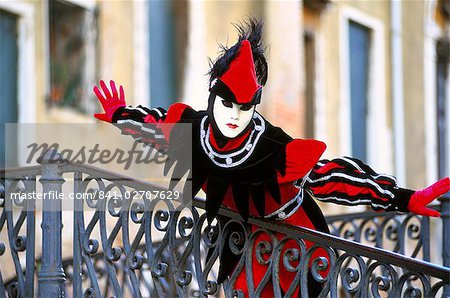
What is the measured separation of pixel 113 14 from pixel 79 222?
441 cm

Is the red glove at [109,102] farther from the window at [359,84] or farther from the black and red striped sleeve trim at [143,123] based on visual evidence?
the window at [359,84]

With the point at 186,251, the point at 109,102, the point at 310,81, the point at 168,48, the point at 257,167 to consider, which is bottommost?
the point at 186,251

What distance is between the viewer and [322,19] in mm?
13664

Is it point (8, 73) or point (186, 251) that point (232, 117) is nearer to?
point (186, 251)

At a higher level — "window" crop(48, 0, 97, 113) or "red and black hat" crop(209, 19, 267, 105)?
"window" crop(48, 0, 97, 113)

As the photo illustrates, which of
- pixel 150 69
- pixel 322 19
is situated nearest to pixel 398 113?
pixel 322 19

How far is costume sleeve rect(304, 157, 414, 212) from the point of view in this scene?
521cm

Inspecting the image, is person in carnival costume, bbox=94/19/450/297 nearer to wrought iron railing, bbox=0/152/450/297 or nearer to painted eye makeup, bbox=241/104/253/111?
painted eye makeup, bbox=241/104/253/111

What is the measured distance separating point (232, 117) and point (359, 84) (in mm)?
9750

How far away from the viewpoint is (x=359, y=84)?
14.7 m

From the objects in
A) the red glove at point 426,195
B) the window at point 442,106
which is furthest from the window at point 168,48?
the window at point 442,106

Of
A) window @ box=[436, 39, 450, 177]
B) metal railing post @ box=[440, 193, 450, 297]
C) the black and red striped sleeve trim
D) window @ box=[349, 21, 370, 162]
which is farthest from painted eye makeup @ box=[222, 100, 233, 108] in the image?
window @ box=[436, 39, 450, 177]

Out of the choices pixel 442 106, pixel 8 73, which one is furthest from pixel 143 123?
pixel 442 106

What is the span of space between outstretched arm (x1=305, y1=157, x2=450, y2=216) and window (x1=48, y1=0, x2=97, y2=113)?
172 inches
